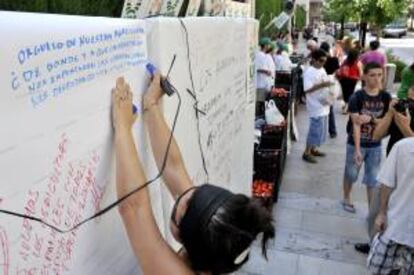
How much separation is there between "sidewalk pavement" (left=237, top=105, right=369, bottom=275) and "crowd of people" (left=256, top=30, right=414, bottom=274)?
0.60ft

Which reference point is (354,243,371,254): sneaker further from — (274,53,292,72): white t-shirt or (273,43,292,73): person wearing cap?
(274,53,292,72): white t-shirt

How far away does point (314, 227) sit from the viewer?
5.52 m

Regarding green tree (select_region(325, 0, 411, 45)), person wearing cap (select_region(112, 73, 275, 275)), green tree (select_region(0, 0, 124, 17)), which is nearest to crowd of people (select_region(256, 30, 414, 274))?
person wearing cap (select_region(112, 73, 275, 275))

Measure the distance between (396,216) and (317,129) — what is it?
405 centimetres

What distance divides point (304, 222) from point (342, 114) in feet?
20.4

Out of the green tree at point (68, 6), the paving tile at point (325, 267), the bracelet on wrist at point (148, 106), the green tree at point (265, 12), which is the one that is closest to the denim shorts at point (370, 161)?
the paving tile at point (325, 267)

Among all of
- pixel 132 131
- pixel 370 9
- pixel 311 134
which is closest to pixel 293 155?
pixel 311 134

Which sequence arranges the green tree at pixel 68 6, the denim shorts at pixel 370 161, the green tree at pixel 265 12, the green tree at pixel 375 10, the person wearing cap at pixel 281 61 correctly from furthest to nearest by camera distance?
the green tree at pixel 375 10 < the green tree at pixel 265 12 < the person wearing cap at pixel 281 61 < the denim shorts at pixel 370 161 < the green tree at pixel 68 6

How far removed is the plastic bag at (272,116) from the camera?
21.7ft

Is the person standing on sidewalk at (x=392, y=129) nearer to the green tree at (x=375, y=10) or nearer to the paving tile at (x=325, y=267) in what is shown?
the paving tile at (x=325, y=267)

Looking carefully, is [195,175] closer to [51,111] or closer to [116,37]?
[116,37]

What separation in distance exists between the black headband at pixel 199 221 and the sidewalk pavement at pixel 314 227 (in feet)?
10.1

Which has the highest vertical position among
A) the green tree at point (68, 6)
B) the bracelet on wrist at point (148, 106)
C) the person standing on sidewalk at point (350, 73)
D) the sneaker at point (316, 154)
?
the green tree at point (68, 6)

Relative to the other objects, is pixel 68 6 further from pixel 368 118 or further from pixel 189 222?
pixel 368 118
